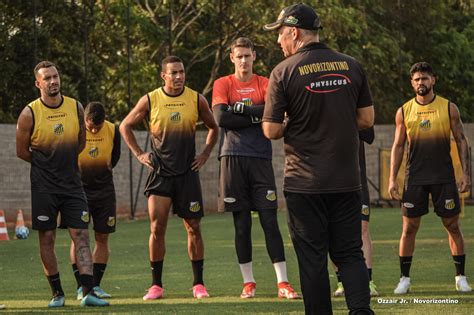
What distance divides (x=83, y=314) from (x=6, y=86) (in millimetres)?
19265

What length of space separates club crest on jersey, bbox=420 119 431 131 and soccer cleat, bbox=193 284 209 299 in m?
2.77

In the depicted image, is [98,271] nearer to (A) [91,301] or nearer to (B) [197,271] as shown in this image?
(B) [197,271]

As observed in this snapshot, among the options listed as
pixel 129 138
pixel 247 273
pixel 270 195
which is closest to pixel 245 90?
pixel 270 195

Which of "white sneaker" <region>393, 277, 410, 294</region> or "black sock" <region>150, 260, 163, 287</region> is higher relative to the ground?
"black sock" <region>150, 260, 163, 287</region>

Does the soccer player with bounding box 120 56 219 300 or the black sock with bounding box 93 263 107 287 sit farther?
the black sock with bounding box 93 263 107 287

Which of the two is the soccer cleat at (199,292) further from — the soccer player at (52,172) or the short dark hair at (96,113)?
the short dark hair at (96,113)

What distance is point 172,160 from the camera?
12.1 meters

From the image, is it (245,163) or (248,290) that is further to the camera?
(245,163)

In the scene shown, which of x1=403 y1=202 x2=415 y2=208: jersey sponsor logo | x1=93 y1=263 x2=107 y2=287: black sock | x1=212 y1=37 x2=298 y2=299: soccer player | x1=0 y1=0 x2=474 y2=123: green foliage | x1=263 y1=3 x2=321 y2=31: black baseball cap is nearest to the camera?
x1=263 y1=3 x2=321 y2=31: black baseball cap

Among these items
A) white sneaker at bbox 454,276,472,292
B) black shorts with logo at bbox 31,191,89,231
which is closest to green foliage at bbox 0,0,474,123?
black shorts with logo at bbox 31,191,89,231

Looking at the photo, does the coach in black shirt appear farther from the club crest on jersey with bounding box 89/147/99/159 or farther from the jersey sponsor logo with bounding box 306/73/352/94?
the club crest on jersey with bounding box 89/147/99/159

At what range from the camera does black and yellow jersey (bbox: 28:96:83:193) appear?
11.7 meters

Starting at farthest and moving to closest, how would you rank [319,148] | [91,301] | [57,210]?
1. [57,210]
2. [91,301]
3. [319,148]

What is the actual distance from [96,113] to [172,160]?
1367 mm
